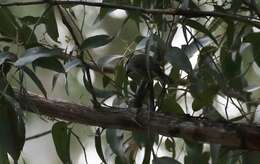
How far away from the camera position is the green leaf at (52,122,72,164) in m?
0.75

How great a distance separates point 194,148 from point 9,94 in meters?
0.28

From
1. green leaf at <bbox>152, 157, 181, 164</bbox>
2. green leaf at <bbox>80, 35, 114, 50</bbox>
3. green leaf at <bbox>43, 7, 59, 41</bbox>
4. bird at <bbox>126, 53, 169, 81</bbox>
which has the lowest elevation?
green leaf at <bbox>152, 157, 181, 164</bbox>

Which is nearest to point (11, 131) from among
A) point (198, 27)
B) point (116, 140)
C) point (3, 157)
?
point (3, 157)

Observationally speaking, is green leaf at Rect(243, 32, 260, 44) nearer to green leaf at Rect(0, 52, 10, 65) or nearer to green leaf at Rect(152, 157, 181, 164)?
green leaf at Rect(152, 157, 181, 164)

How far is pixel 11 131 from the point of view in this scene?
69 cm

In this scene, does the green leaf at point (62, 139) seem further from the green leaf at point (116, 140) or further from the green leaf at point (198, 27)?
the green leaf at point (198, 27)

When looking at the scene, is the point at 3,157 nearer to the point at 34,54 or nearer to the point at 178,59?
the point at 34,54

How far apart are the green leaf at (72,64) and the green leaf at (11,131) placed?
89 millimetres

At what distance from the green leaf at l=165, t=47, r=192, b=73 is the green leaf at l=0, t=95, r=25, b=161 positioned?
0.67 feet

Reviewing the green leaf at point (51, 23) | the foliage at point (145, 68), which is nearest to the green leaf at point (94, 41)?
the foliage at point (145, 68)

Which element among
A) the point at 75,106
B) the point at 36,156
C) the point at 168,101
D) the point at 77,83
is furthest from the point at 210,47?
the point at 36,156

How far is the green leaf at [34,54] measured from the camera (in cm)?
63

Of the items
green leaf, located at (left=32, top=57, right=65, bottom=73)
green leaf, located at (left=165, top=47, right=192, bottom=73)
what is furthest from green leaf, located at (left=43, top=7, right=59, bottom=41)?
green leaf, located at (left=165, top=47, right=192, bottom=73)

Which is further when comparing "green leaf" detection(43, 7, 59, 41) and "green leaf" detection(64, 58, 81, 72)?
"green leaf" detection(43, 7, 59, 41)
